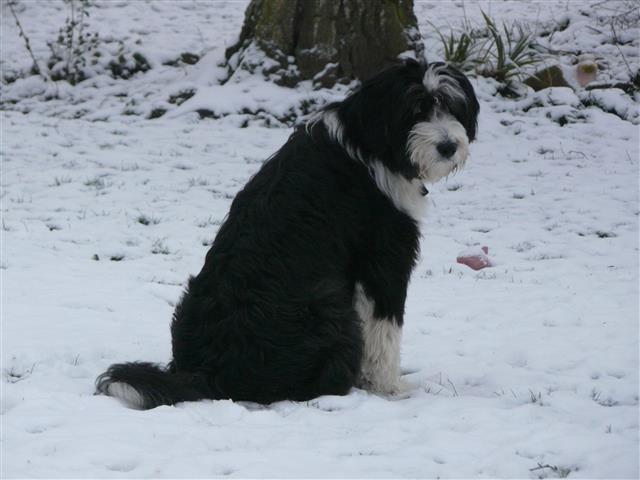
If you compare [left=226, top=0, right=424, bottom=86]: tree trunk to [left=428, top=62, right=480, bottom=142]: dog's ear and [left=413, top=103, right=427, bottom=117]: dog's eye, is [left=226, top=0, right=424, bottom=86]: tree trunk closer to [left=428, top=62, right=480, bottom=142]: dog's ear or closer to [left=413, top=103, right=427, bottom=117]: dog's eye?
[left=428, top=62, right=480, bottom=142]: dog's ear

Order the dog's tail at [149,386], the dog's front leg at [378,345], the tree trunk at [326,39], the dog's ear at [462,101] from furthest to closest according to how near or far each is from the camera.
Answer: the tree trunk at [326,39] → the dog's front leg at [378,345] → the dog's ear at [462,101] → the dog's tail at [149,386]

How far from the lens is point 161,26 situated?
43.7 feet

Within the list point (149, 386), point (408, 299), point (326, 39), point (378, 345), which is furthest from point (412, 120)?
point (326, 39)

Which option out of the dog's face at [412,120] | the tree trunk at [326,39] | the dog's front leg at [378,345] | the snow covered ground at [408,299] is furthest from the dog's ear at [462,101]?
the tree trunk at [326,39]

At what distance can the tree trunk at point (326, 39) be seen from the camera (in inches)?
401

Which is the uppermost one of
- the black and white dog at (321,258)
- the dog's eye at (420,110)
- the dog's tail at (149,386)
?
the dog's eye at (420,110)

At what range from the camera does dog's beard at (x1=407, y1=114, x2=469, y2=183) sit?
387 cm

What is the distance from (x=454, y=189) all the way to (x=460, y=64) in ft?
9.63

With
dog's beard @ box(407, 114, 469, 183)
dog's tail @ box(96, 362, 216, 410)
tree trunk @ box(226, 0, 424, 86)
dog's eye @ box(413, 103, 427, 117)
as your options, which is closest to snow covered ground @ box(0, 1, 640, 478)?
dog's tail @ box(96, 362, 216, 410)

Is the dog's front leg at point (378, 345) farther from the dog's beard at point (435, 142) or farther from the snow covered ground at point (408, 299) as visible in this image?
the dog's beard at point (435, 142)

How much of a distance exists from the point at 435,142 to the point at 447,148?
62 millimetres

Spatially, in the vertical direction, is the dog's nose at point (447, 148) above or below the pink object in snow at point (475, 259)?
above

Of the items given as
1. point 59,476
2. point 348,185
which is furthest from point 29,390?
point 348,185

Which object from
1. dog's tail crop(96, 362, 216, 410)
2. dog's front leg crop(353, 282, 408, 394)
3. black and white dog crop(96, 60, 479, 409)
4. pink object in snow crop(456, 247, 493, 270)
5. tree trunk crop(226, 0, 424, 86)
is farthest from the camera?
tree trunk crop(226, 0, 424, 86)
